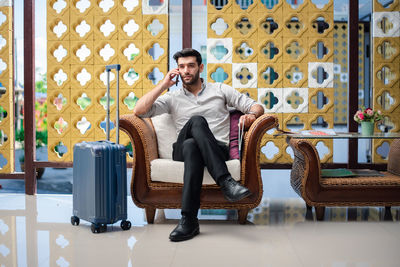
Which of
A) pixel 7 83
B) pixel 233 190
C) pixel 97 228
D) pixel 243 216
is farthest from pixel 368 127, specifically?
pixel 7 83

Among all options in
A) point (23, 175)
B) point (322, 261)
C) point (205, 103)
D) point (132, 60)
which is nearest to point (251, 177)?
point (205, 103)

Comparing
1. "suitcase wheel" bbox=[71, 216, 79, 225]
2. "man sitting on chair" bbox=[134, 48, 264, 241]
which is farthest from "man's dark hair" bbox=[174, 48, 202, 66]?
"suitcase wheel" bbox=[71, 216, 79, 225]

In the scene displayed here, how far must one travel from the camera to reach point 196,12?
1356 cm

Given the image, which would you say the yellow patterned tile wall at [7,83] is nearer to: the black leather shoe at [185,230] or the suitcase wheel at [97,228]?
the suitcase wheel at [97,228]

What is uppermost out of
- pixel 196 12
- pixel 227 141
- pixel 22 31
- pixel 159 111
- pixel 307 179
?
pixel 196 12

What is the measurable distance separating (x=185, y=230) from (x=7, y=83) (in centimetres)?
252

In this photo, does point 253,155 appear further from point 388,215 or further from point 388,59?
point 388,59

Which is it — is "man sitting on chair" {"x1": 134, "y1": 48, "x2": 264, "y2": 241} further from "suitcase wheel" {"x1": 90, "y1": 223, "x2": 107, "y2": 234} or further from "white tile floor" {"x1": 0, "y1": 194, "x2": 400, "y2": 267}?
"suitcase wheel" {"x1": 90, "y1": 223, "x2": 107, "y2": 234}

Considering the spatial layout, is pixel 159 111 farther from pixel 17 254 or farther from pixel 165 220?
pixel 17 254

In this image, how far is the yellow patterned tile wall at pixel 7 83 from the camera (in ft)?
13.2

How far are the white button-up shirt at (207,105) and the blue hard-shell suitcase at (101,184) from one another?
532mm

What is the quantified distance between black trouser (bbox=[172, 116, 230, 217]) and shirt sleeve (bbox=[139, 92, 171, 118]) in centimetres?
42

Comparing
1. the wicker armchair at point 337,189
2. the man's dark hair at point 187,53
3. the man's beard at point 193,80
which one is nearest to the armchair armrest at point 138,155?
the man's beard at point 193,80

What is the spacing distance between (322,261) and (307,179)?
95 centimetres
